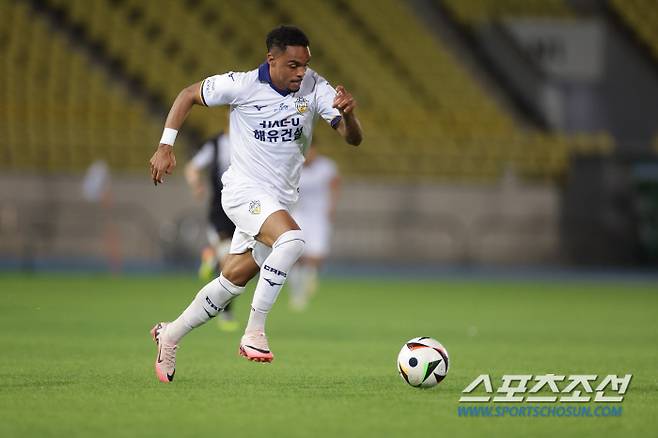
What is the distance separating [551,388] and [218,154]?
21.2 ft

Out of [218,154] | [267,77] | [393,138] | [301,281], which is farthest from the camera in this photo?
[393,138]

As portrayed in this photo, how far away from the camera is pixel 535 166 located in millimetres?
29422

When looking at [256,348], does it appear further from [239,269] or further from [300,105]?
[300,105]

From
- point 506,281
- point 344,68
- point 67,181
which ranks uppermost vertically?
point 344,68

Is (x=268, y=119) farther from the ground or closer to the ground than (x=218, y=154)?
farther from the ground

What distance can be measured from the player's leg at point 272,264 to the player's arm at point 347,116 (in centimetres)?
74

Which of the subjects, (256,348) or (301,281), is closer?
(256,348)

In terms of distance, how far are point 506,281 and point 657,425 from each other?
1842 centimetres

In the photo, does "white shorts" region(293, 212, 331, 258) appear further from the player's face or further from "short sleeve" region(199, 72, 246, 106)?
the player's face

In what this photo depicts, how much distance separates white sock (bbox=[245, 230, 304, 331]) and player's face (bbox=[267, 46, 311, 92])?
1071mm

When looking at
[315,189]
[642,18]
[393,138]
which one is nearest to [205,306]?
[315,189]

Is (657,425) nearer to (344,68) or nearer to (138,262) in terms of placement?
(138,262)

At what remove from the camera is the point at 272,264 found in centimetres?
871

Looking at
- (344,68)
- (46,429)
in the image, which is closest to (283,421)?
(46,429)
